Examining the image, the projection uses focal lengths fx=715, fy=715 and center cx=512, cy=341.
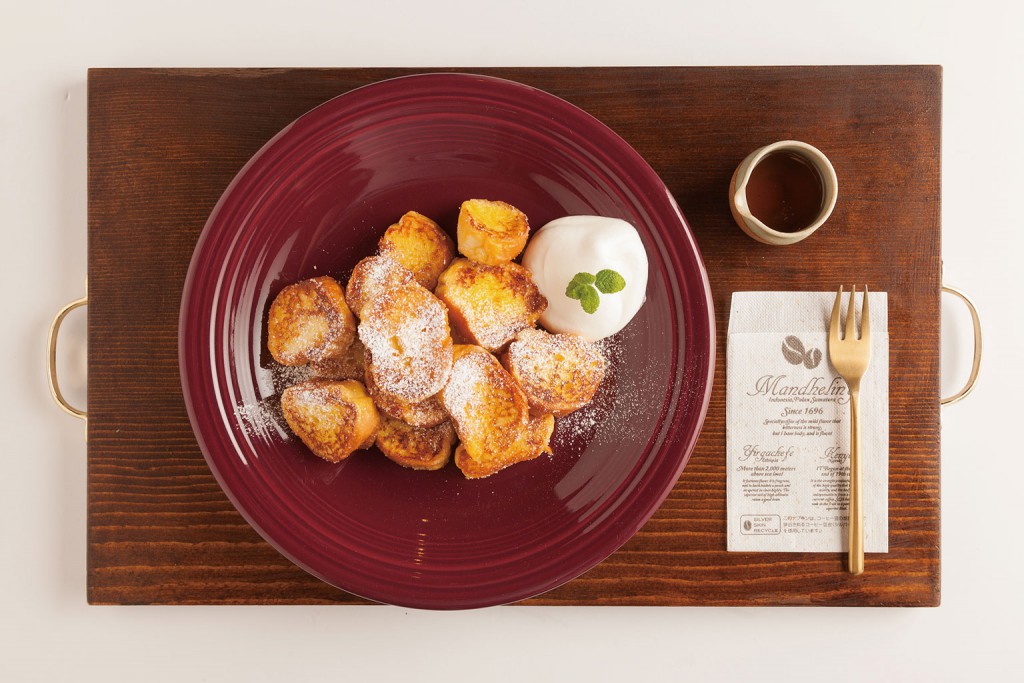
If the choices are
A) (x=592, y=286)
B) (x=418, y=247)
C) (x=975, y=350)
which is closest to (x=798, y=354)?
(x=975, y=350)

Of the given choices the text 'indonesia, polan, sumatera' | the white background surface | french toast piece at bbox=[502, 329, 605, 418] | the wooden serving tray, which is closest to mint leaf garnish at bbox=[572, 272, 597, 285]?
french toast piece at bbox=[502, 329, 605, 418]

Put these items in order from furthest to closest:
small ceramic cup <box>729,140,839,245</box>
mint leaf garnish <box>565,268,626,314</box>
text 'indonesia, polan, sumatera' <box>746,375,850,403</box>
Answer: text 'indonesia, polan, sumatera' <box>746,375,850,403</box>
small ceramic cup <box>729,140,839,245</box>
mint leaf garnish <box>565,268,626,314</box>

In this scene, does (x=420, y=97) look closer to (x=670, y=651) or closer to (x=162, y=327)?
(x=162, y=327)

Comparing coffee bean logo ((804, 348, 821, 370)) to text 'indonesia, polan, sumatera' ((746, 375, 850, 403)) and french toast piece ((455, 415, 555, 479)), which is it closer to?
text 'indonesia, polan, sumatera' ((746, 375, 850, 403))

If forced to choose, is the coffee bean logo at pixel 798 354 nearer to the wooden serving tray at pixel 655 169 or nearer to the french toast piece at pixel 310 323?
the wooden serving tray at pixel 655 169

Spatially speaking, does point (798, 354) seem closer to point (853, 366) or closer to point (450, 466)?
point (853, 366)
